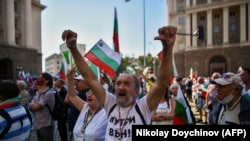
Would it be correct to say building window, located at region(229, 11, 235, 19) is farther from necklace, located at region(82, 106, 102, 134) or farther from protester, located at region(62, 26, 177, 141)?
protester, located at region(62, 26, 177, 141)

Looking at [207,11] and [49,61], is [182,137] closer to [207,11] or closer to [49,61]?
[207,11]

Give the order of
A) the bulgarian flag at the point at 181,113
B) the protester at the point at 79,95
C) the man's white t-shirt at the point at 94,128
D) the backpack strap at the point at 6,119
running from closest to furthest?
the backpack strap at the point at 6,119
the man's white t-shirt at the point at 94,128
the bulgarian flag at the point at 181,113
the protester at the point at 79,95

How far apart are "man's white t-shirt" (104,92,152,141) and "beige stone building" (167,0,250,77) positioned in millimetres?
48926

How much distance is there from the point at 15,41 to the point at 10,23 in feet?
11.9

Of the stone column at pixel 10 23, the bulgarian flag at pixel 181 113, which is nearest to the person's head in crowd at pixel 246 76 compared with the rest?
the bulgarian flag at pixel 181 113

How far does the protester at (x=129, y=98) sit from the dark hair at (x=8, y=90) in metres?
0.97

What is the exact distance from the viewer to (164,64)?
2820 millimetres

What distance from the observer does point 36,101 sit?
5488mm

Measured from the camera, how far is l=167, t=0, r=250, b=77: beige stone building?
49.4m

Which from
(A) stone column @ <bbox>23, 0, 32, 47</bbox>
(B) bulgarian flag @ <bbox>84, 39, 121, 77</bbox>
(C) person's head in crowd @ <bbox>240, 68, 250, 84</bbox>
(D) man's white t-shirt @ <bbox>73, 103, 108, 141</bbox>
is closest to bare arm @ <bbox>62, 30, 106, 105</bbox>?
(D) man's white t-shirt @ <bbox>73, 103, 108, 141</bbox>

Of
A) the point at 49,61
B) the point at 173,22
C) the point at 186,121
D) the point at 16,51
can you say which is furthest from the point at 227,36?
the point at 49,61

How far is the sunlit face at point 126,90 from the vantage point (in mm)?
2896

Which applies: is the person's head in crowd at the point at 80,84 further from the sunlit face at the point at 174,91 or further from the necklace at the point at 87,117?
the sunlit face at the point at 174,91

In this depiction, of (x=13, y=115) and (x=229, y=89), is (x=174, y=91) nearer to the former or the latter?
(x=229, y=89)
